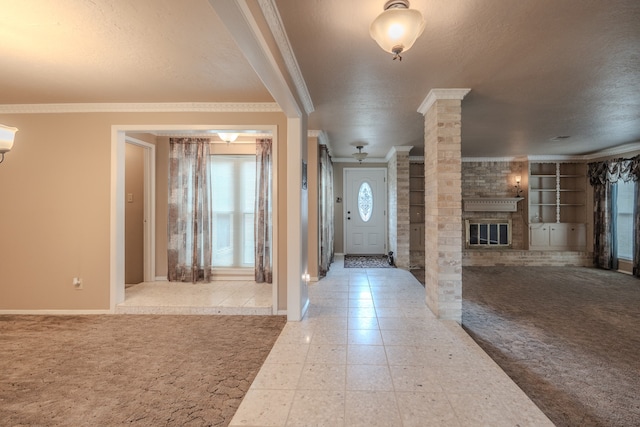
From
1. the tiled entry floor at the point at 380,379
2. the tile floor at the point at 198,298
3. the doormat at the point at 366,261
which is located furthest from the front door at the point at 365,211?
the tiled entry floor at the point at 380,379

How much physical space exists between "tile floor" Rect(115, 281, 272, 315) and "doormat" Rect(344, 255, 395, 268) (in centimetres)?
257

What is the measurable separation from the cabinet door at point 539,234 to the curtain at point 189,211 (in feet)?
23.1

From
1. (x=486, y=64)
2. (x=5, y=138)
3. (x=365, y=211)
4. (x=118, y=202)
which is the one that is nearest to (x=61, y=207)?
(x=118, y=202)

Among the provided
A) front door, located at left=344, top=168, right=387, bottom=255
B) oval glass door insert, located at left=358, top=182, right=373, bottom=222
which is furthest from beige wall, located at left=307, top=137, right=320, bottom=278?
oval glass door insert, located at left=358, top=182, right=373, bottom=222

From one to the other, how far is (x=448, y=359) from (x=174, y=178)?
4319mm

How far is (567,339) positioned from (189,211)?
4.90 metres

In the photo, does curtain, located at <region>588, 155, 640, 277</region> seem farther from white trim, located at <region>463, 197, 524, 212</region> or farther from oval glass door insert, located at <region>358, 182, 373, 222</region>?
oval glass door insert, located at <region>358, 182, 373, 222</region>

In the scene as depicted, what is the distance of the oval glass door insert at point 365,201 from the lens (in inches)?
322

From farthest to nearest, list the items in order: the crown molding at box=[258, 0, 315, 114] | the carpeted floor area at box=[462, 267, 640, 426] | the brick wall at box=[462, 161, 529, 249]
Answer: the brick wall at box=[462, 161, 529, 249] < the carpeted floor area at box=[462, 267, 640, 426] < the crown molding at box=[258, 0, 315, 114]

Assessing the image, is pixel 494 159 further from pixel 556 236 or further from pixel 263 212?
pixel 263 212

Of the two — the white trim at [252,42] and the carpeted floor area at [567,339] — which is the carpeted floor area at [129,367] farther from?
the white trim at [252,42]

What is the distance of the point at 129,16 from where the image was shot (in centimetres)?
205

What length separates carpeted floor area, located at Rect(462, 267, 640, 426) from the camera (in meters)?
2.11

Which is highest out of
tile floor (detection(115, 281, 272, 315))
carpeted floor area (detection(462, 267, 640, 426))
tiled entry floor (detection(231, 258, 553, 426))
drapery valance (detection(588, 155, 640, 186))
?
drapery valance (detection(588, 155, 640, 186))
